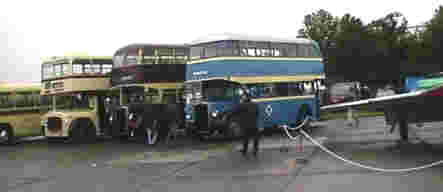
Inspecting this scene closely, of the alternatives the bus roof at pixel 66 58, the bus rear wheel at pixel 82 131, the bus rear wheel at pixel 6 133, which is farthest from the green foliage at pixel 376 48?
the bus rear wheel at pixel 6 133

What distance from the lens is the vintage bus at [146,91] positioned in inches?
820

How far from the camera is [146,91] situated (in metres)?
21.0

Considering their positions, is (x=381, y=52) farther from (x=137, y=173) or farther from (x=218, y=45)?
(x=137, y=173)

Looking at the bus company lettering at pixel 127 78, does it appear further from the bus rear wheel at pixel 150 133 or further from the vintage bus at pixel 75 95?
the vintage bus at pixel 75 95

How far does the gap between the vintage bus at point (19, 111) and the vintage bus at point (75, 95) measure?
0.53 meters

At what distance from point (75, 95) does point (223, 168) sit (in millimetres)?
12513

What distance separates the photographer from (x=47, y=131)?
72.0ft

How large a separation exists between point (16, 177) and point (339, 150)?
27.0ft

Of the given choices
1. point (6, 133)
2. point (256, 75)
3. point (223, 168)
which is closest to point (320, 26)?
point (256, 75)

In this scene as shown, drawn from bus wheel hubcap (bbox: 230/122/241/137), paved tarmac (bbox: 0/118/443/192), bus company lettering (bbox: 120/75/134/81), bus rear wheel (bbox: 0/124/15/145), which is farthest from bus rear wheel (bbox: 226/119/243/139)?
bus rear wheel (bbox: 0/124/15/145)

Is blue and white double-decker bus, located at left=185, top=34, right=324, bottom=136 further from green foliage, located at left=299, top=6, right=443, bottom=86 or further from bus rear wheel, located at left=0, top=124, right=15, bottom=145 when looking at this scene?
green foliage, located at left=299, top=6, right=443, bottom=86

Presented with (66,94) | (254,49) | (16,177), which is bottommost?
(16,177)

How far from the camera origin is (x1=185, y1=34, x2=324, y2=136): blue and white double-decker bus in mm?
19859

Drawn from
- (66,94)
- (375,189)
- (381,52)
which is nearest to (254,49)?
(66,94)
